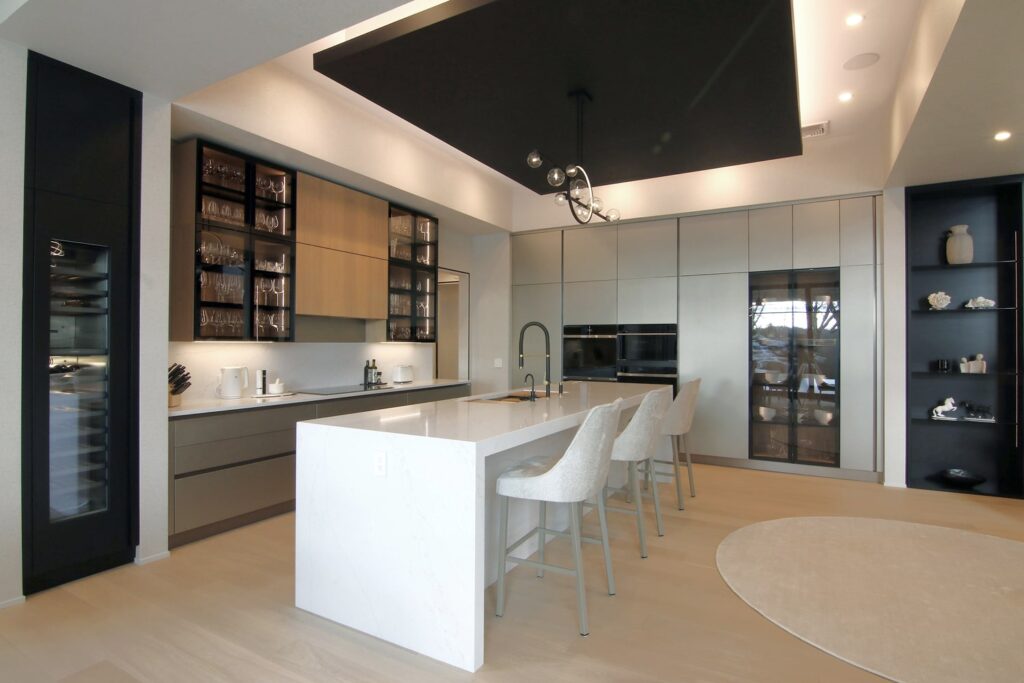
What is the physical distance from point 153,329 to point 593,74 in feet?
9.58

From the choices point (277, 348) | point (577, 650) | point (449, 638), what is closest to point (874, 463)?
point (577, 650)

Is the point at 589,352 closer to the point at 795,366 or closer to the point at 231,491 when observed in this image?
the point at 795,366

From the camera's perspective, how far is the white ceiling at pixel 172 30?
2361mm

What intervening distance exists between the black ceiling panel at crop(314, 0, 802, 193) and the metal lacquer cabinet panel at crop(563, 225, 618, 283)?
1.84 metres

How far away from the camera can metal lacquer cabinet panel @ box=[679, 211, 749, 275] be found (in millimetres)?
5566

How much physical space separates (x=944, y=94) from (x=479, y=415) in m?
3.08

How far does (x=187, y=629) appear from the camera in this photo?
2404 mm

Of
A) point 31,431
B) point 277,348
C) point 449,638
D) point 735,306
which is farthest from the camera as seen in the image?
point 735,306

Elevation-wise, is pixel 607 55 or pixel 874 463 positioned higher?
pixel 607 55

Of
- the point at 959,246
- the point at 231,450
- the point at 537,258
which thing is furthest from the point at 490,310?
the point at 959,246

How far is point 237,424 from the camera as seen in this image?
144 inches

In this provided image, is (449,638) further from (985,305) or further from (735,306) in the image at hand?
(985,305)

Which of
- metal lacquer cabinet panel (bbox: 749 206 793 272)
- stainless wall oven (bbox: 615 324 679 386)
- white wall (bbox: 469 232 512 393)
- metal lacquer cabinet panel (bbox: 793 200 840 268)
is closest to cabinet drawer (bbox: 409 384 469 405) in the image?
white wall (bbox: 469 232 512 393)

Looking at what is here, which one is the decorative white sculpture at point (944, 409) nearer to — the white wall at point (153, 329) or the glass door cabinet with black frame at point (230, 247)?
the glass door cabinet with black frame at point (230, 247)
